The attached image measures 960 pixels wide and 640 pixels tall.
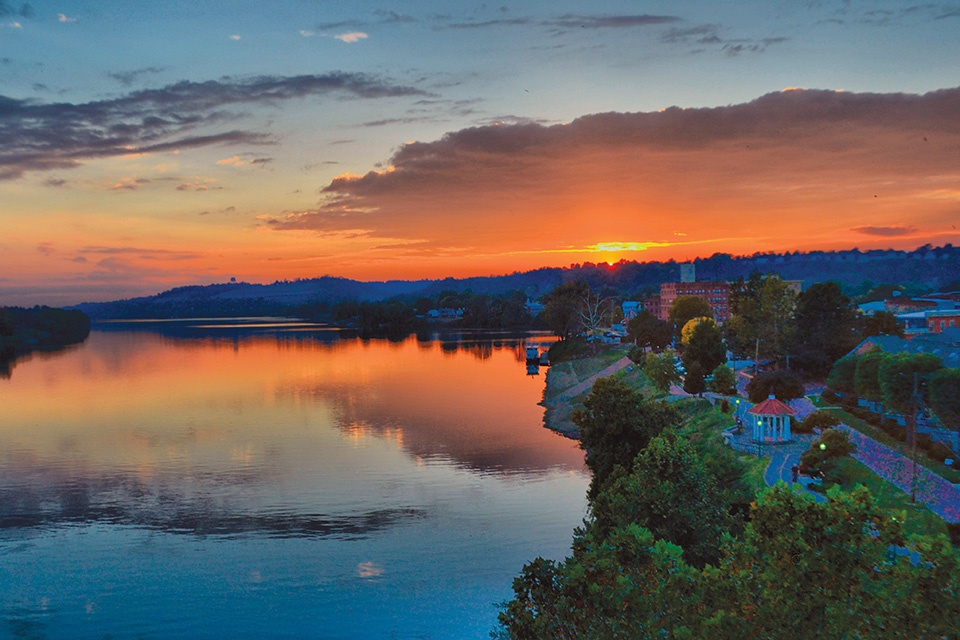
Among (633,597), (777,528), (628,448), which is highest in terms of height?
(777,528)

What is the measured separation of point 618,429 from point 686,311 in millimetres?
95302

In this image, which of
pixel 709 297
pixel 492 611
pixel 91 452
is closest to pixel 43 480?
pixel 91 452

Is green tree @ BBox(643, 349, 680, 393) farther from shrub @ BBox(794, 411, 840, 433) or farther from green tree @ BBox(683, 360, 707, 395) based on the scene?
shrub @ BBox(794, 411, 840, 433)

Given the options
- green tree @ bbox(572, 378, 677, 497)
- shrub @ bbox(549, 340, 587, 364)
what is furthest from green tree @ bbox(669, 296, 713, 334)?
green tree @ bbox(572, 378, 677, 497)

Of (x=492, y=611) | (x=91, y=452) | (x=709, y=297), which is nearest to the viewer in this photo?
(x=492, y=611)

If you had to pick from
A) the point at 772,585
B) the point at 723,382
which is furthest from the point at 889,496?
the point at 723,382

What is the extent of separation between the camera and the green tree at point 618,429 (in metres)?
36.4

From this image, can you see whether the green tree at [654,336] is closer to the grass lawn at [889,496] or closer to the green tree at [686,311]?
the green tree at [686,311]

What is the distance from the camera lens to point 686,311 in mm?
126250

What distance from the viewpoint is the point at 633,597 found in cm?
1355

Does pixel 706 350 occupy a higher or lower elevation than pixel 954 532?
higher

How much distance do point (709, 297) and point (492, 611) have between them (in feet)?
573

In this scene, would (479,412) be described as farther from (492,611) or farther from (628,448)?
(492,611)

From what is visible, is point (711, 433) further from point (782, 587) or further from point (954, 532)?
point (782, 587)
